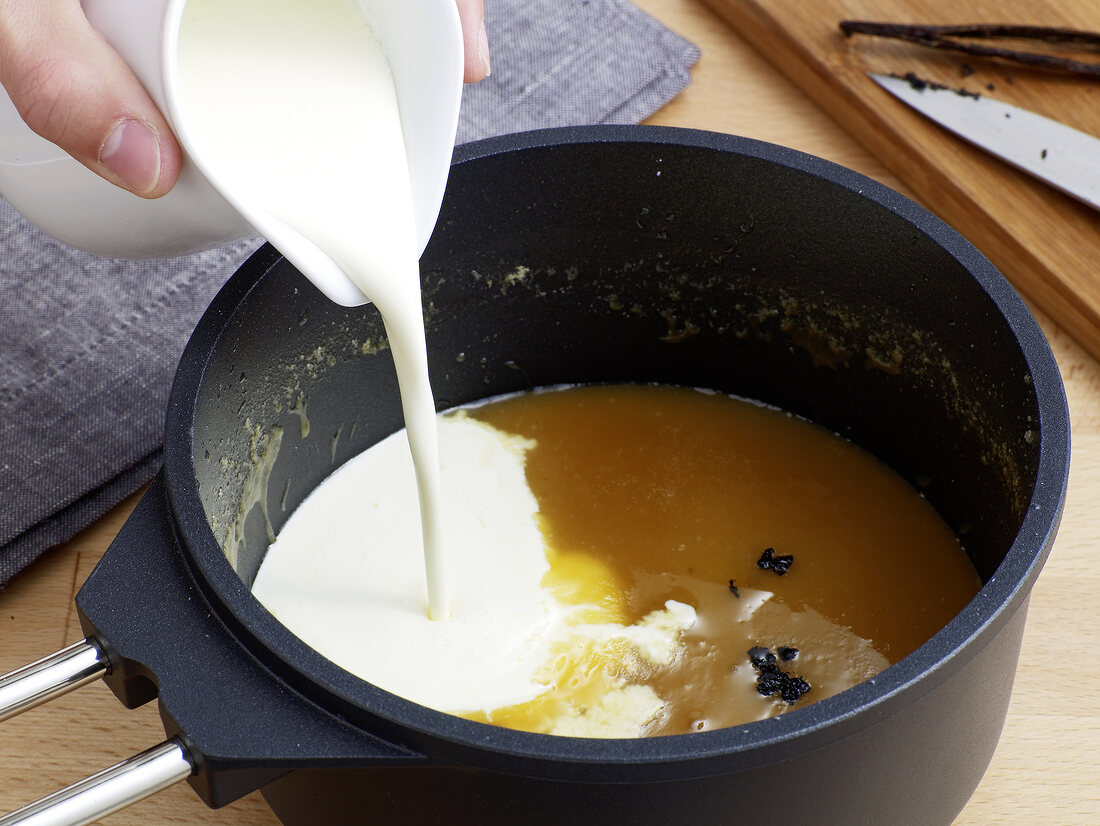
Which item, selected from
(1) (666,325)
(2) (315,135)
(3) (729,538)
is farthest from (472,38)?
(3) (729,538)

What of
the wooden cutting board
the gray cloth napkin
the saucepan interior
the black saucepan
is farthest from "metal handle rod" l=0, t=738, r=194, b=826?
the wooden cutting board

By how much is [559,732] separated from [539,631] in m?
0.10

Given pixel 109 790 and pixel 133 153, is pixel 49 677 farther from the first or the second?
pixel 133 153

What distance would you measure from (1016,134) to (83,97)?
0.99 meters

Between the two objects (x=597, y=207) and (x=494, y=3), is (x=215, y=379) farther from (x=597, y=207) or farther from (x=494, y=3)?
(x=494, y=3)

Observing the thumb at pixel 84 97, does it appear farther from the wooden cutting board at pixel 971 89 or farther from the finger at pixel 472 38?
the wooden cutting board at pixel 971 89

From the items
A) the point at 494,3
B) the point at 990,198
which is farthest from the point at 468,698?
the point at 494,3

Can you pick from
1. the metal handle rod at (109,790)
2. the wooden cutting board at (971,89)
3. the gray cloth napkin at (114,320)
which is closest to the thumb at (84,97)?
the metal handle rod at (109,790)

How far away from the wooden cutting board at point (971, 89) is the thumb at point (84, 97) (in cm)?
88

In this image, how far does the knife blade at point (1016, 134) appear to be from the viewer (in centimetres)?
127

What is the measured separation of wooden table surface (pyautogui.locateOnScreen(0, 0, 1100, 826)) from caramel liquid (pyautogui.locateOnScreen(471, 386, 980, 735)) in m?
0.09

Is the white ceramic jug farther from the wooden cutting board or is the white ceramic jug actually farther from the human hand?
the wooden cutting board

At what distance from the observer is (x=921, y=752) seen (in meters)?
0.73

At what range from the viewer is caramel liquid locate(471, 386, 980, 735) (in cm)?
97
